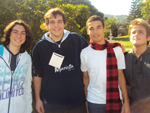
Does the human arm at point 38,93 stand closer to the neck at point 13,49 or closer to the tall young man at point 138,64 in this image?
the neck at point 13,49

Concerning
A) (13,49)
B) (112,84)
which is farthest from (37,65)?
(112,84)

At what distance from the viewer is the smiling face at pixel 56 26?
2291 millimetres

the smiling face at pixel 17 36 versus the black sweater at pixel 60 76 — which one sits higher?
the smiling face at pixel 17 36

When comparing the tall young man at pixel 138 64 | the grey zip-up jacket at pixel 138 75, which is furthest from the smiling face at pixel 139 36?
the grey zip-up jacket at pixel 138 75

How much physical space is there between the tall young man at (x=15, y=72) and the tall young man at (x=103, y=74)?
1.03 metres

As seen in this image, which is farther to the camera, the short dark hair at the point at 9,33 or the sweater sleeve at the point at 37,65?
the sweater sleeve at the point at 37,65

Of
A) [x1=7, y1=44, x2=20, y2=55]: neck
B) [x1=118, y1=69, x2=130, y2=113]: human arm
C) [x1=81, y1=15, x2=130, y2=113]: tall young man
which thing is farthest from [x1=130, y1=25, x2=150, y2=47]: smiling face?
[x1=7, y1=44, x2=20, y2=55]: neck

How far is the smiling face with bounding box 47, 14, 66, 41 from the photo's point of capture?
2291 mm

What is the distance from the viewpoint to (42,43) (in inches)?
91.1

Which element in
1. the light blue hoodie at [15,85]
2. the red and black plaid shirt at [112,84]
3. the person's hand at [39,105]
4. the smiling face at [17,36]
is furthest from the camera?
the person's hand at [39,105]

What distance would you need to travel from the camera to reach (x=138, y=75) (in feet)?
6.76

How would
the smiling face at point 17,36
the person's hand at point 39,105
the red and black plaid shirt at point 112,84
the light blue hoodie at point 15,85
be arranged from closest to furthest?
1. the light blue hoodie at point 15,85
2. the red and black plaid shirt at point 112,84
3. the smiling face at point 17,36
4. the person's hand at point 39,105

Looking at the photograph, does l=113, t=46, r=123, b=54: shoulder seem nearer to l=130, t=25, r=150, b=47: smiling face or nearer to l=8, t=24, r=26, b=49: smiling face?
l=130, t=25, r=150, b=47: smiling face

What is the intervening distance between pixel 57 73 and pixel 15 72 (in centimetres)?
65
